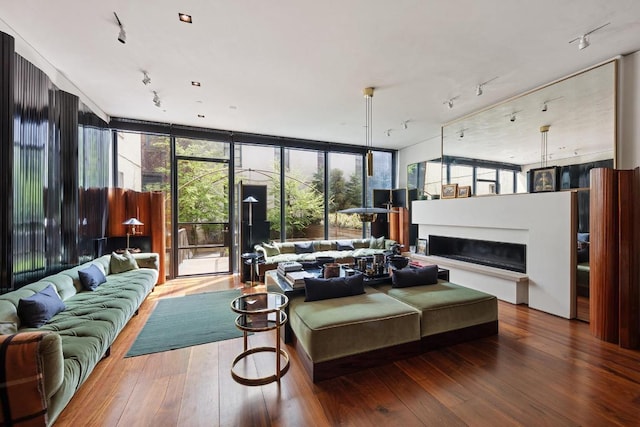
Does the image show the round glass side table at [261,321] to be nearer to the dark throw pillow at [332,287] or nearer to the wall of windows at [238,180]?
the dark throw pillow at [332,287]

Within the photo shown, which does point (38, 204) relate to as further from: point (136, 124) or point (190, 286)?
point (136, 124)

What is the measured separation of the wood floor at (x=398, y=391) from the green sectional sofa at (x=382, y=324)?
11 cm

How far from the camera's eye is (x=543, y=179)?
387cm

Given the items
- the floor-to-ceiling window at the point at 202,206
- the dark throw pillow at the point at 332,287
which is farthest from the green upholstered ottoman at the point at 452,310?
the floor-to-ceiling window at the point at 202,206

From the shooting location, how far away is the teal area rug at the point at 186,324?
2932 millimetres

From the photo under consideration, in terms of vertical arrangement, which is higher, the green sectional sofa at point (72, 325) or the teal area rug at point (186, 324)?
the green sectional sofa at point (72, 325)

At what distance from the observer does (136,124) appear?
537 cm

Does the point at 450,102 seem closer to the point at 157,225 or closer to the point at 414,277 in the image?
the point at 414,277

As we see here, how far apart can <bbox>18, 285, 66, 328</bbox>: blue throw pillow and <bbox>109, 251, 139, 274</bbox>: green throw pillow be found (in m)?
1.77

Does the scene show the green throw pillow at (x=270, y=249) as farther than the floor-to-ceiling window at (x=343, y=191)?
No

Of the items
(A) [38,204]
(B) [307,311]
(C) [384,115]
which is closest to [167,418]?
(B) [307,311]

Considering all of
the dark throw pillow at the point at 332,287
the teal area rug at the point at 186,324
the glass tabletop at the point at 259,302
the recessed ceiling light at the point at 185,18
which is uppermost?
the recessed ceiling light at the point at 185,18

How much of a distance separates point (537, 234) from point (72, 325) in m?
5.64

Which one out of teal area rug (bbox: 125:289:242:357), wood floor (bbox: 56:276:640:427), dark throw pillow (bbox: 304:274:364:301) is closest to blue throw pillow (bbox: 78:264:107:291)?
teal area rug (bbox: 125:289:242:357)
